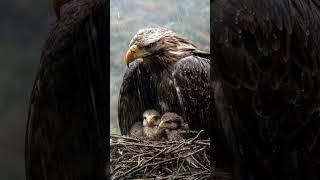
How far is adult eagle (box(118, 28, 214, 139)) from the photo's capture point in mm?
1774

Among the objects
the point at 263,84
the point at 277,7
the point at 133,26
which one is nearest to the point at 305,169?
the point at 263,84

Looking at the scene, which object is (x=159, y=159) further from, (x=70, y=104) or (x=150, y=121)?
(x=70, y=104)

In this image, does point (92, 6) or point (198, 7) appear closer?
point (92, 6)

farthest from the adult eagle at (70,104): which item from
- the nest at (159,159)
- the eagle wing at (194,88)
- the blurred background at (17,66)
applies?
the eagle wing at (194,88)

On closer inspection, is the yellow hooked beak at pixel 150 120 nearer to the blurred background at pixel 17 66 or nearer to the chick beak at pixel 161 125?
the chick beak at pixel 161 125

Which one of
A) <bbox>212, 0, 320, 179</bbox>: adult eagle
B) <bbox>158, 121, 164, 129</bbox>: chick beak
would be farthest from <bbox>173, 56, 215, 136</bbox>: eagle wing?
<bbox>212, 0, 320, 179</bbox>: adult eagle

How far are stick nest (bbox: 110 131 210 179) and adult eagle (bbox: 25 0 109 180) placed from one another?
294 millimetres

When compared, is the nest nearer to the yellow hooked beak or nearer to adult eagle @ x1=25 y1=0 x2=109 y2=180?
the yellow hooked beak

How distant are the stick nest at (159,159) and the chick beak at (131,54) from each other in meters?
0.31

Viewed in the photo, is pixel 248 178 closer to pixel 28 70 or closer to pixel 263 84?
pixel 263 84

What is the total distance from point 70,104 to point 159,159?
50cm

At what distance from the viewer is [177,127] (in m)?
1.75

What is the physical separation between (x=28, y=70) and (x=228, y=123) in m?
0.68

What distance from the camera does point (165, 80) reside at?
71.3 inches
